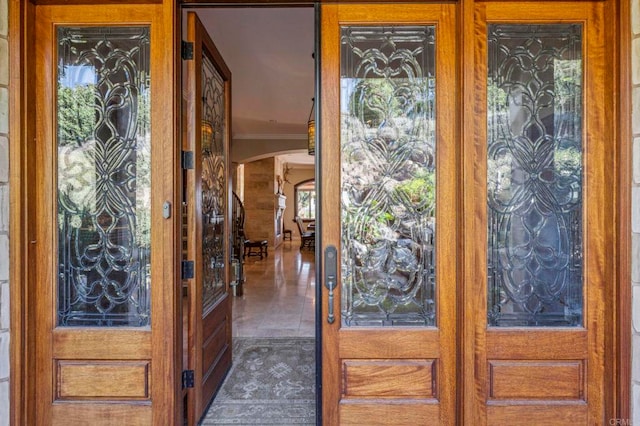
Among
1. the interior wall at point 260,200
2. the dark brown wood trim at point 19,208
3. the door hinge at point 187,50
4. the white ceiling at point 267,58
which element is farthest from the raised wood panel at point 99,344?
the interior wall at point 260,200

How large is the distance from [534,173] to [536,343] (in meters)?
0.86

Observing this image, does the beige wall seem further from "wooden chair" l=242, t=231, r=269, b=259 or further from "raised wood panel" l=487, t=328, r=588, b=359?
"wooden chair" l=242, t=231, r=269, b=259

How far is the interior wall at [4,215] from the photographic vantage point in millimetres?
1575

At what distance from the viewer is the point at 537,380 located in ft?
5.46

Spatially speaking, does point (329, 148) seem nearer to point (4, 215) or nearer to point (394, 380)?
point (394, 380)

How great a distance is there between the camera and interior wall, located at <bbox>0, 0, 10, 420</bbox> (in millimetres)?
1575

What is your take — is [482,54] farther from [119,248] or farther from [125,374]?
[125,374]

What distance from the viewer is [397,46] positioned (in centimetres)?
172

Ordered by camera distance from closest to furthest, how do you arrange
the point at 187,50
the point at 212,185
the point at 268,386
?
the point at 187,50 → the point at 212,185 → the point at 268,386

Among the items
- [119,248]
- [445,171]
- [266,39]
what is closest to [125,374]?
[119,248]

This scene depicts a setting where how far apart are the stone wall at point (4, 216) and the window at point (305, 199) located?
1290cm

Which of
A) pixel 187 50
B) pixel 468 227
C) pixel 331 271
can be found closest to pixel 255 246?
pixel 187 50

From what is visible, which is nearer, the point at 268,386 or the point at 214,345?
the point at 214,345

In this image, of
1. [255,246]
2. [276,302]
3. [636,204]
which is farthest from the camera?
[255,246]
